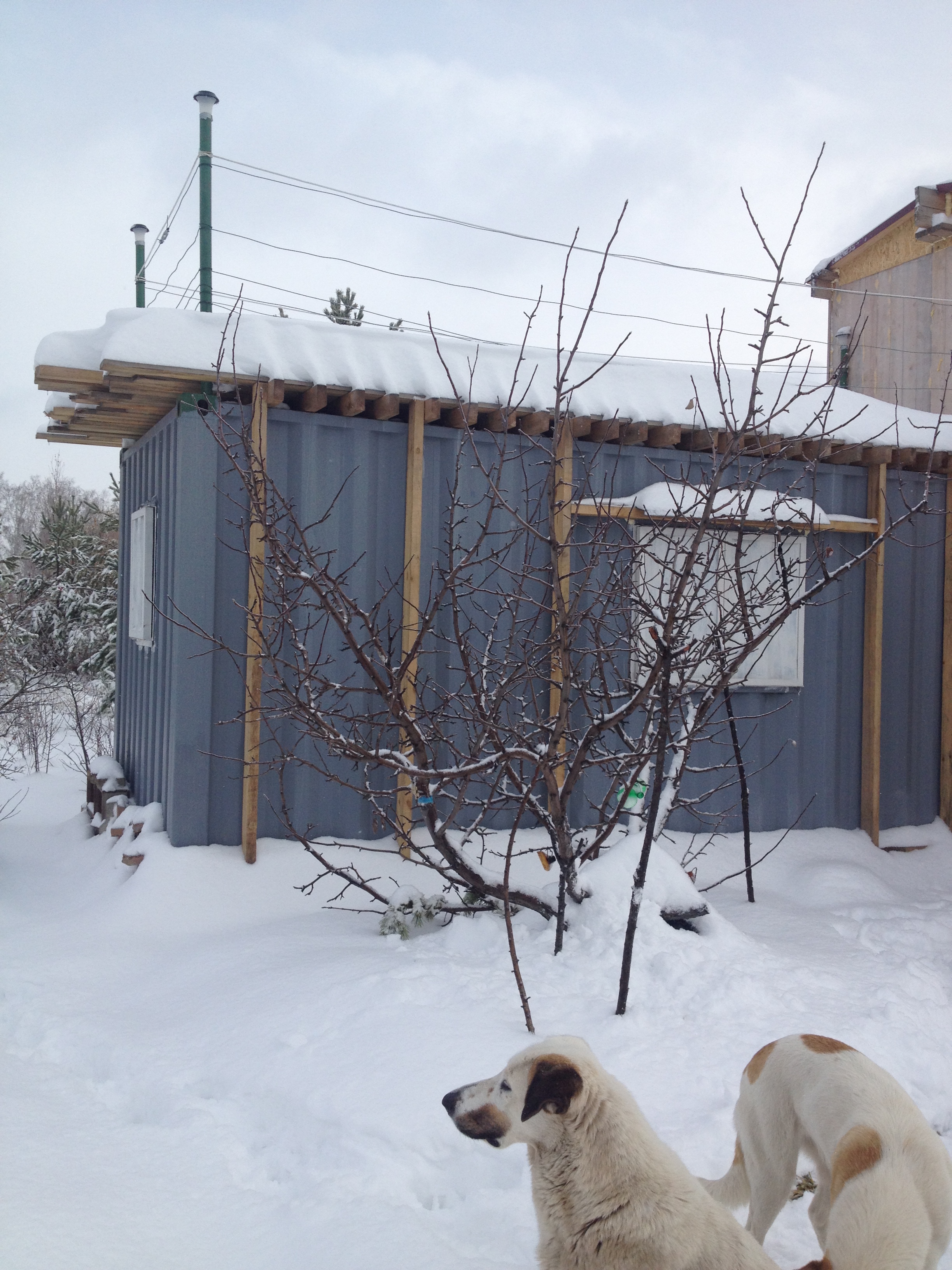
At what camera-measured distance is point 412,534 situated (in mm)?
6258


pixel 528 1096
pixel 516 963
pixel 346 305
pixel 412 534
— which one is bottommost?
pixel 516 963

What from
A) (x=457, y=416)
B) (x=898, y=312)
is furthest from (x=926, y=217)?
(x=457, y=416)

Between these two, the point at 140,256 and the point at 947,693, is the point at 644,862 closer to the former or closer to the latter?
the point at 947,693

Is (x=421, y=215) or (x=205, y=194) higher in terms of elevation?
(x=421, y=215)

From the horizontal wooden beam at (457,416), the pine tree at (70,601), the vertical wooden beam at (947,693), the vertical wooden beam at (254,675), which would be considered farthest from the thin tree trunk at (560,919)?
the pine tree at (70,601)

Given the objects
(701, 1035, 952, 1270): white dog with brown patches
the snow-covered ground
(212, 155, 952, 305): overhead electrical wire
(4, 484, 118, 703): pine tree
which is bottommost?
the snow-covered ground

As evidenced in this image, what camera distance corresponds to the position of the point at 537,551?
661 cm

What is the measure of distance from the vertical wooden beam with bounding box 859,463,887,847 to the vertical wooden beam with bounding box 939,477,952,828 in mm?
746

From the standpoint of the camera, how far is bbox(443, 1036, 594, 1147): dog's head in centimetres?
201

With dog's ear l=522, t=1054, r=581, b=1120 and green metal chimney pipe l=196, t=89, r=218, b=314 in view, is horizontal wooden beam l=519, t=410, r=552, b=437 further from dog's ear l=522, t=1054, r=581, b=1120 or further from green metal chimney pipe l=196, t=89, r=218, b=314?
dog's ear l=522, t=1054, r=581, b=1120

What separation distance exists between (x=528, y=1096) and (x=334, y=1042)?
1.69 metres

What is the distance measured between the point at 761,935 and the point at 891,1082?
3.05 m

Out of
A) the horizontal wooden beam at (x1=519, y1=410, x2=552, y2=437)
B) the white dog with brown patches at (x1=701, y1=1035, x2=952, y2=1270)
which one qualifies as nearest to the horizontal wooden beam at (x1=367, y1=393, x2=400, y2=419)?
the horizontal wooden beam at (x1=519, y1=410, x2=552, y2=437)

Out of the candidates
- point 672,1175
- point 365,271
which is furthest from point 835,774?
point 365,271
